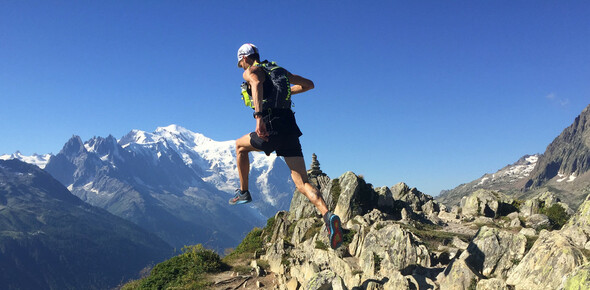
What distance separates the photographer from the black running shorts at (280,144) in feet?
28.5

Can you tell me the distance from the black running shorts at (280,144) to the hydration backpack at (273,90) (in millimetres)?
733

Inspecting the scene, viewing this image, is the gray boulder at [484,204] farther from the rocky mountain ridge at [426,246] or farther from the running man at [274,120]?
the running man at [274,120]

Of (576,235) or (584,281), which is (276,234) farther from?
(584,281)

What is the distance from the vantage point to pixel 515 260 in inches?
737

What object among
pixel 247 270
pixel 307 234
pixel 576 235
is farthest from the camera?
pixel 307 234

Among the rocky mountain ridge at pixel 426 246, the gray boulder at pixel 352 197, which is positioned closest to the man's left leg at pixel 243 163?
the rocky mountain ridge at pixel 426 246

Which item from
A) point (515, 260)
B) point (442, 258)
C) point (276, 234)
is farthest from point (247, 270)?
point (515, 260)

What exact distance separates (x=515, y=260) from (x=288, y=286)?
15.3 meters

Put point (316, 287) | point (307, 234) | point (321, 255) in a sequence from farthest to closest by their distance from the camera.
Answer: point (307, 234)
point (321, 255)
point (316, 287)

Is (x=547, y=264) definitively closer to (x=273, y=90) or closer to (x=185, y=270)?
(x=273, y=90)

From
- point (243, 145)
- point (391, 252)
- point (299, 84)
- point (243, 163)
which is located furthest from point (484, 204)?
point (243, 145)

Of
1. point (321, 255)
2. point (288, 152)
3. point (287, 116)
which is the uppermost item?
point (287, 116)

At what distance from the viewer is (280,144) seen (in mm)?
8781

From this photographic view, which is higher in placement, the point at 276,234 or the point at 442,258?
the point at 276,234
